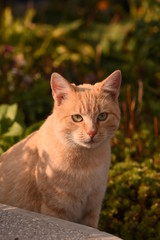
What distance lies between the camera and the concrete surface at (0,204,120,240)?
114 inches

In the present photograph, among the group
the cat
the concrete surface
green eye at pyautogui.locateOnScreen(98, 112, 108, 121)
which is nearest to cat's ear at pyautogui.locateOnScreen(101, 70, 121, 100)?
the cat

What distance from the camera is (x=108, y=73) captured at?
695 centimetres

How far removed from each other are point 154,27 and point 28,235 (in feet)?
14.1

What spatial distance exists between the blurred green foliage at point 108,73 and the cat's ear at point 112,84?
3.41 feet

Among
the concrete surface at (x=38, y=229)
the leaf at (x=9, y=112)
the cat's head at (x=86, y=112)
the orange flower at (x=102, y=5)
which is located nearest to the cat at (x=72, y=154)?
the cat's head at (x=86, y=112)

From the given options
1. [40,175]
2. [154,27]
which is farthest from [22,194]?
[154,27]

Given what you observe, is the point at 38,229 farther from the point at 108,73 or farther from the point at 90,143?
the point at 108,73

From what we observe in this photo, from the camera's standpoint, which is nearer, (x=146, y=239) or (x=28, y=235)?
(x=28, y=235)

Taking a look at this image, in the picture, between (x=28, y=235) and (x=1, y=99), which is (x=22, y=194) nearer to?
(x=28, y=235)

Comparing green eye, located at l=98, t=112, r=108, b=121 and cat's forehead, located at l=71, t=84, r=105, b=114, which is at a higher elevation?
cat's forehead, located at l=71, t=84, r=105, b=114

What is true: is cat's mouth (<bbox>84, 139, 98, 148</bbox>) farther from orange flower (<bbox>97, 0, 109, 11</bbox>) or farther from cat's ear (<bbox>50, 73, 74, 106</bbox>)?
orange flower (<bbox>97, 0, 109, 11</bbox>)

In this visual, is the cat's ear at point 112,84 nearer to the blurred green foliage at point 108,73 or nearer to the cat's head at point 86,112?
the cat's head at point 86,112

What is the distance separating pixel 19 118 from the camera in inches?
195

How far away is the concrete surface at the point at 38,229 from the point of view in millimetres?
2906
